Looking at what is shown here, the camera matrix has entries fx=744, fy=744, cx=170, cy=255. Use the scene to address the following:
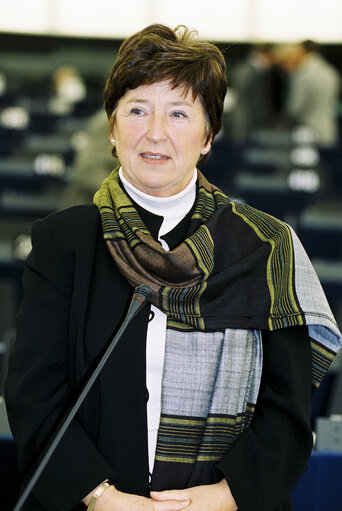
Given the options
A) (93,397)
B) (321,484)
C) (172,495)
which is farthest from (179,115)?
(321,484)

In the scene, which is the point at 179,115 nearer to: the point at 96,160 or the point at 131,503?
the point at 131,503

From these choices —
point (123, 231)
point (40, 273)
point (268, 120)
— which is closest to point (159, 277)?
point (123, 231)

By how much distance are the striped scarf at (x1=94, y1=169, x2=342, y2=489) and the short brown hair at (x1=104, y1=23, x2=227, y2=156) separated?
0.27 metres

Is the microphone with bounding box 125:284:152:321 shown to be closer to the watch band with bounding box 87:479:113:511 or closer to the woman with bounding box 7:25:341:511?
the woman with bounding box 7:25:341:511

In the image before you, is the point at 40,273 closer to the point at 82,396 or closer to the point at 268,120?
the point at 82,396

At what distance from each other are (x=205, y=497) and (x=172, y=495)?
0.07 m

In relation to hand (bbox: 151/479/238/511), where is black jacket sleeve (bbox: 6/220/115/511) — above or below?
above

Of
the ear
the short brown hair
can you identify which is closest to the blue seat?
the ear

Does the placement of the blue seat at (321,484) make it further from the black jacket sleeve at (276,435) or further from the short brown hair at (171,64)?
the short brown hair at (171,64)

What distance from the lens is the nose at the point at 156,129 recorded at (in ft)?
5.03

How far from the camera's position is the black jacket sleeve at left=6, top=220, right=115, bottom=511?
149 cm

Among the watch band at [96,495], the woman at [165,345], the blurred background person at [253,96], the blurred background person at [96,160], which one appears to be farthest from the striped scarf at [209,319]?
the blurred background person at [253,96]

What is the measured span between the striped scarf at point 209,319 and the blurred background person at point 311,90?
7.07 meters

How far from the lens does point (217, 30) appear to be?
1360 centimetres
